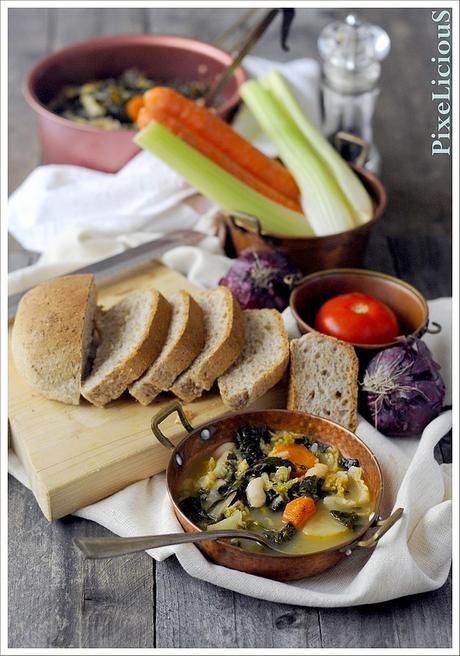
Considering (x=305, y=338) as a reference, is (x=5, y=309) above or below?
below

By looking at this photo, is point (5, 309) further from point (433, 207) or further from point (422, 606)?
point (433, 207)

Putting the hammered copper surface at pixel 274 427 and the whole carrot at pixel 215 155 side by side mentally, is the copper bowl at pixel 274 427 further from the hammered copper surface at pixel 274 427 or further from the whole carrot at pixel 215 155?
the whole carrot at pixel 215 155

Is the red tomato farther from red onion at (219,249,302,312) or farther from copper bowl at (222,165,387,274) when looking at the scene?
copper bowl at (222,165,387,274)

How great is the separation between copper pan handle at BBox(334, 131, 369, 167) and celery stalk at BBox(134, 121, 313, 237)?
540 millimetres

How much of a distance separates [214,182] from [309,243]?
1.97ft

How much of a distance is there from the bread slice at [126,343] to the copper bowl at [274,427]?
289 mm

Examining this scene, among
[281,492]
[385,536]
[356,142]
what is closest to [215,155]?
[356,142]

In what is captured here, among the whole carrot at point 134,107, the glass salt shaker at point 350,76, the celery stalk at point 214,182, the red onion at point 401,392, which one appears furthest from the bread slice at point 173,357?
the whole carrot at point 134,107

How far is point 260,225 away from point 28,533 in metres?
1.84

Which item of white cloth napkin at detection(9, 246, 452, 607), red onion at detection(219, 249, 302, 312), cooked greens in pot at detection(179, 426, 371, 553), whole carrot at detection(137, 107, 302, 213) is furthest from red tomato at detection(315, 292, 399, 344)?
whole carrot at detection(137, 107, 302, 213)

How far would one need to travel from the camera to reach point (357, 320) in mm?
3676

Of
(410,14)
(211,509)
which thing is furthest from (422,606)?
(410,14)

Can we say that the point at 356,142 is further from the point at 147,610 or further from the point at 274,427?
the point at 147,610

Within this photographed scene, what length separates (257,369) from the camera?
351 centimetres
